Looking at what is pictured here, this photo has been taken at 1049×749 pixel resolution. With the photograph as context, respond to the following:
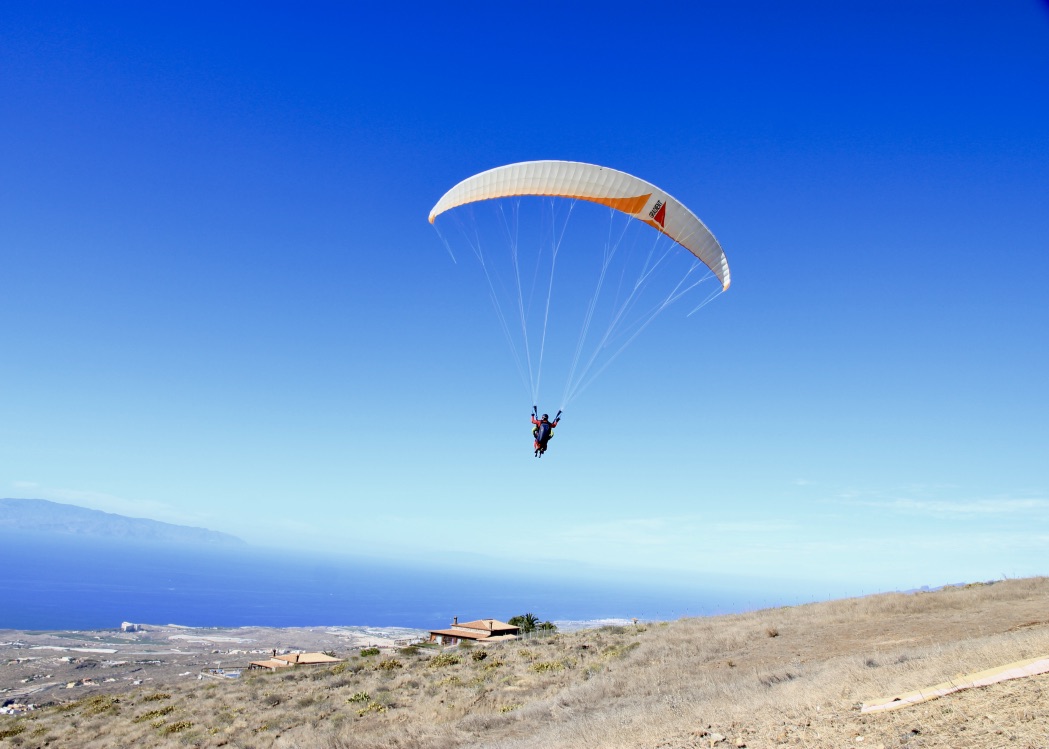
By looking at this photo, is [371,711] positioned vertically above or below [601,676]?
below

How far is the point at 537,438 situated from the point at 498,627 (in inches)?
1033

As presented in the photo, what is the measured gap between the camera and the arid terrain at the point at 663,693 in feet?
25.9

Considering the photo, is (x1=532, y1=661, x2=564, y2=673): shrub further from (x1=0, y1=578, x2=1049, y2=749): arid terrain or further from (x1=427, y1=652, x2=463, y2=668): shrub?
(x1=427, y1=652, x2=463, y2=668): shrub

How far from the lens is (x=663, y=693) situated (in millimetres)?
12711

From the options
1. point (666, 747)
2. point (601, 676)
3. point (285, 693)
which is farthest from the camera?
point (285, 693)

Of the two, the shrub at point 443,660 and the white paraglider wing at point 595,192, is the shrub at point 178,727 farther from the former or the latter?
the white paraglider wing at point 595,192

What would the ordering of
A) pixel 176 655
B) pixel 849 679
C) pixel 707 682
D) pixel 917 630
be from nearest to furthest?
pixel 849 679 → pixel 707 682 → pixel 917 630 → pixel 176 655

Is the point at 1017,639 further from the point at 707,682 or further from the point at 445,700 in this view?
the point at 445,700

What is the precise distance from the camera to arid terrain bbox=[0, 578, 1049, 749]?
7906 mm

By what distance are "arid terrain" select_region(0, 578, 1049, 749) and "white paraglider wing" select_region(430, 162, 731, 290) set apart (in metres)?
12.4

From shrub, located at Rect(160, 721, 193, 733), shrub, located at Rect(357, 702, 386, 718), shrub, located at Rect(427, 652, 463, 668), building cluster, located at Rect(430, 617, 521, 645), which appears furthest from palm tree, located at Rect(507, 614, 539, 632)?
shrub, located at Rect(160, 721, 193, 733)

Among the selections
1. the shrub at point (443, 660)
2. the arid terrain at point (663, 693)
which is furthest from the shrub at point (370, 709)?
the shrub at point (443, 660)

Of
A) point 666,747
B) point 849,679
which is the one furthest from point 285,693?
point 849,679

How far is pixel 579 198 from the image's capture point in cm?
1820
